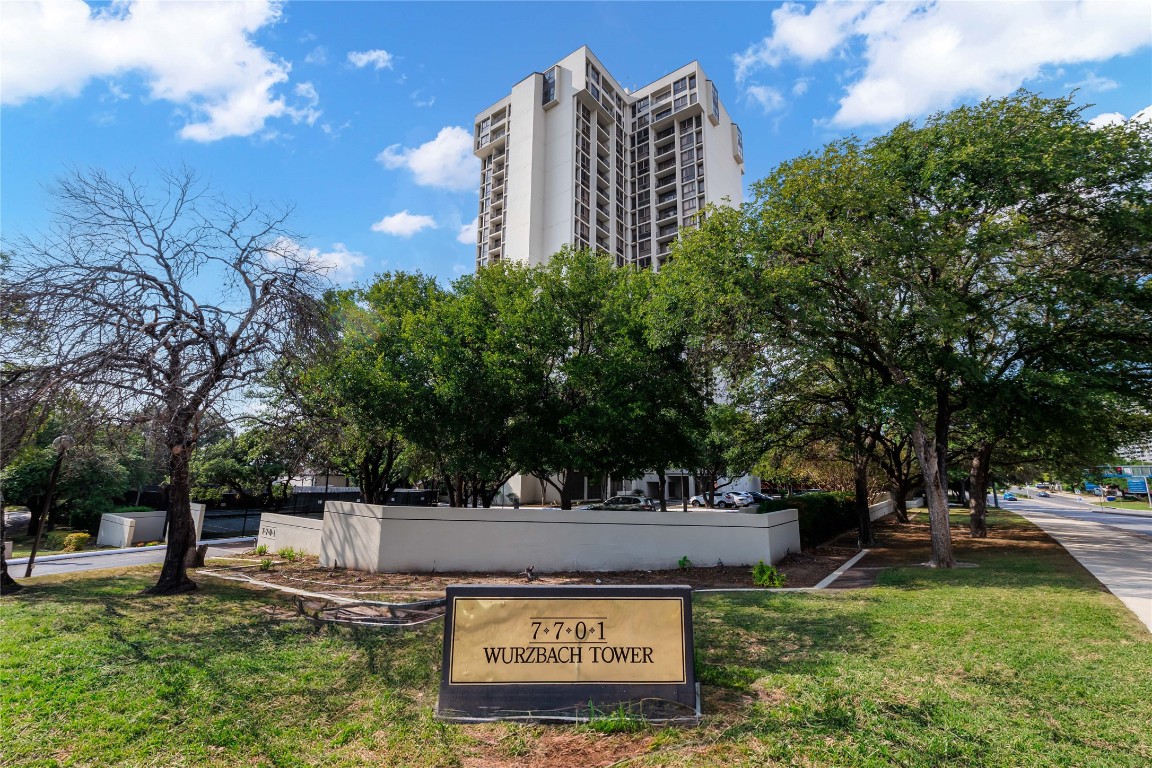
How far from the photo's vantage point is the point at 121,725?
4258 millimetres

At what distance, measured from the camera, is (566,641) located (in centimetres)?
462

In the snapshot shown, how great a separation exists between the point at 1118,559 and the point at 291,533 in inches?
893

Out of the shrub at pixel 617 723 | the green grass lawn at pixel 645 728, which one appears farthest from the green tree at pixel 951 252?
the shrub at pixel 617 723

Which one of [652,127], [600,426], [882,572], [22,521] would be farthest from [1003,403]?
[652,127]

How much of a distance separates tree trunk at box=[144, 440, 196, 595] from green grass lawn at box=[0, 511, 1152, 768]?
62.5 inches

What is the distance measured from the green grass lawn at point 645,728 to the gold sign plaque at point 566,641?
0.41 m

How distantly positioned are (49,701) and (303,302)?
7146mm

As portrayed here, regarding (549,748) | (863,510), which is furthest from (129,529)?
(863,510)

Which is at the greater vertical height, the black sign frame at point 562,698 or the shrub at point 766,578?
the black sign frame at point 562,698

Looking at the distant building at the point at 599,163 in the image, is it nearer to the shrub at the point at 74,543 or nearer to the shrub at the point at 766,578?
the shrub at the point at 766,578

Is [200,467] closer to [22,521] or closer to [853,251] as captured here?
[22,521]

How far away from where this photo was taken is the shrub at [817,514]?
17.9 m

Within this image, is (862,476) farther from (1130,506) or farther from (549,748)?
(1130,506)

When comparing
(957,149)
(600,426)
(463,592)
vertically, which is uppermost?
(957,149)
